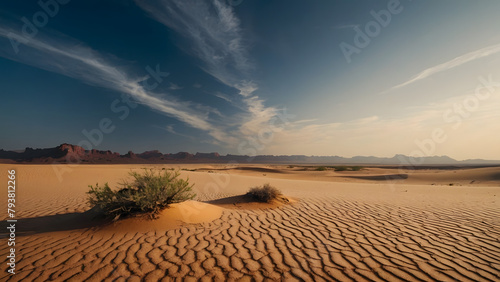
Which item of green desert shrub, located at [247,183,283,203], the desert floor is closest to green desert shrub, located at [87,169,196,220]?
the desert floor

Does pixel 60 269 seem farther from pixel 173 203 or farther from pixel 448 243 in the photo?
pixel 448 243

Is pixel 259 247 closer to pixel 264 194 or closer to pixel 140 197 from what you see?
pixel 140 197

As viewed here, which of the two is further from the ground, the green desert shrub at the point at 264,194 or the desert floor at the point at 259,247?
the green desert shrub at the point at 264,194

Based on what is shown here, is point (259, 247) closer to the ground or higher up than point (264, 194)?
closer to the ground

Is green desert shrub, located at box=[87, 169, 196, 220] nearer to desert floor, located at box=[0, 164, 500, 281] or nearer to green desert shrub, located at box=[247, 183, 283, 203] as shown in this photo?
desert floor, located at box=[0, 164, 500, 281]

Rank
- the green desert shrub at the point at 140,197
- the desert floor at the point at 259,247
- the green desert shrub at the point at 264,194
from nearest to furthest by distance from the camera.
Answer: the desert floor at the point at 259,247
the green desert shrub at the point at 140,197
the green desert shrub at the point at 264,194

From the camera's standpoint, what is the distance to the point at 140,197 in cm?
500

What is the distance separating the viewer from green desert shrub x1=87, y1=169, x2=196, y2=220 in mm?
5051

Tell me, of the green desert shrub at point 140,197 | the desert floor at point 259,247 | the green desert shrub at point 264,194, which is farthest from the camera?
the green desert shrub at point 264,194

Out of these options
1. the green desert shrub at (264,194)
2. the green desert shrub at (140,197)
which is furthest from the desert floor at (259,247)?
the green desert shrub at (264,194)

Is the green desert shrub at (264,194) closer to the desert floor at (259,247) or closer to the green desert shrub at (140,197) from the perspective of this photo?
the desert floor at (259,247)

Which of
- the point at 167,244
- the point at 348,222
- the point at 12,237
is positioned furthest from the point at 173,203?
the point at 348,222

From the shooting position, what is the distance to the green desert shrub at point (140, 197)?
5.05 meters

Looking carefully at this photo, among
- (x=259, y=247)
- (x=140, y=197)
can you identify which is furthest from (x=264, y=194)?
(x=140, y=197)
